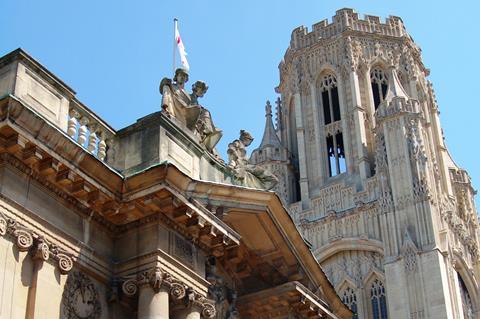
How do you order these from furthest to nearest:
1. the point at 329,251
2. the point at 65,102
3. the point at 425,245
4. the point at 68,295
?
1. the point at 329,251
2. the point at 425,245
3. the point at 65,102
4. the point at 68,295

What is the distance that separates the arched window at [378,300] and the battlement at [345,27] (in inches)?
844

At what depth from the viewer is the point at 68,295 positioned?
14.6 meters

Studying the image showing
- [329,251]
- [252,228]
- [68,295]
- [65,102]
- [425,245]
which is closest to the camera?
[68,295]

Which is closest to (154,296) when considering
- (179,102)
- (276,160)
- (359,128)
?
(179,102)

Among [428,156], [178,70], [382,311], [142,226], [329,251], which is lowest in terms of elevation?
[142,226]

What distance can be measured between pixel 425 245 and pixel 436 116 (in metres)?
17.4

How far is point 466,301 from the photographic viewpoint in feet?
192

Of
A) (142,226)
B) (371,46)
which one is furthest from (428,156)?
(142,226)

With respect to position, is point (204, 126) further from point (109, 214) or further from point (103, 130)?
point (109, 214)

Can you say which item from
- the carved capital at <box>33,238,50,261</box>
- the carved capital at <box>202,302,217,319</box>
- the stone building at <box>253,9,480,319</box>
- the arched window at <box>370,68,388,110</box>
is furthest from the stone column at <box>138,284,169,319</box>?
the arched window at <box>370,68,388,110</box>

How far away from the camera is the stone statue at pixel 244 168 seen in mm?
19469

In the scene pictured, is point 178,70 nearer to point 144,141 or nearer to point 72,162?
point 144,141

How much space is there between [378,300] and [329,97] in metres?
18.1

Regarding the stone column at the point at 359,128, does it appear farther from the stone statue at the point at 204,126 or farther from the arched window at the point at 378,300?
the stone statue at the point at 204,126
